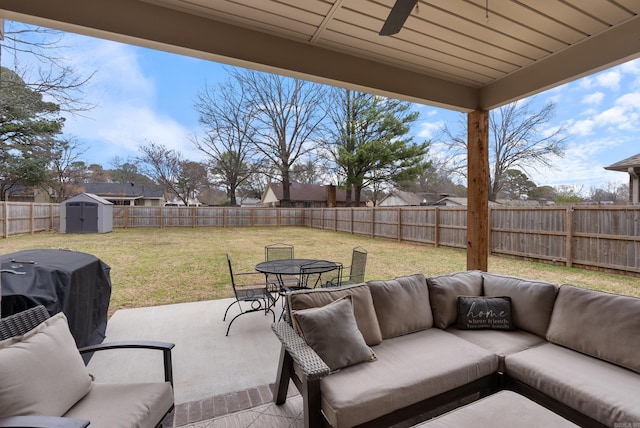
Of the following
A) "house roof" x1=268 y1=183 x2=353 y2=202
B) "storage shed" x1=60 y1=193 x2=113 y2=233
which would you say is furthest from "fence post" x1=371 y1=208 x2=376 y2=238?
"house roof" x1=268 y1=183 x2=353 y2=202

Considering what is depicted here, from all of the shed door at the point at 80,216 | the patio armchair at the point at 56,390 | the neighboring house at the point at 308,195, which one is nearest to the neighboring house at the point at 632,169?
the patio armchair at the point at 56,390

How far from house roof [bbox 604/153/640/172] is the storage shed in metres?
17.0

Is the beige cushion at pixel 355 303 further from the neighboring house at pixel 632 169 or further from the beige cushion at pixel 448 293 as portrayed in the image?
the neighboring house at pixel 632 169

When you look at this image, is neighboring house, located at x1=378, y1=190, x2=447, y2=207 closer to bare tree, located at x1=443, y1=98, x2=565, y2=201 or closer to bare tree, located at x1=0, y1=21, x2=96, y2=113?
bare tree, located at x1=443, y1=98, x2=565, y2=201

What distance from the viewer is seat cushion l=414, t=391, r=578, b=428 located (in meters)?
1.30

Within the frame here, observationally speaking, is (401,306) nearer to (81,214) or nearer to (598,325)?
(598,325)

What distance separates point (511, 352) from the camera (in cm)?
202

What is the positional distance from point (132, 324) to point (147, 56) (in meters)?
14.0

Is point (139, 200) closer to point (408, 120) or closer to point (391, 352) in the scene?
point (408, 120)

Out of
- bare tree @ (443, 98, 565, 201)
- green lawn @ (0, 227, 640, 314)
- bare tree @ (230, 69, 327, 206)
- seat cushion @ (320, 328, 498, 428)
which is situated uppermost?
bare tree @ (230, 69, 327, 206)

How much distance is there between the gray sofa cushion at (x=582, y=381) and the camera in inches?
57.4

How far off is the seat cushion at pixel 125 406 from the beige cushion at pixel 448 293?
6.41 ft

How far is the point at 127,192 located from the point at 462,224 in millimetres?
17183

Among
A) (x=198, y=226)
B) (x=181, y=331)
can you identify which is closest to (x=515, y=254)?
(x=181, y=331)
